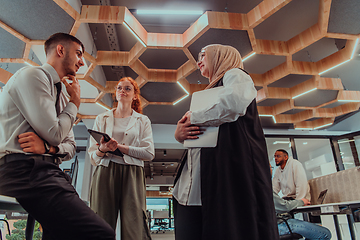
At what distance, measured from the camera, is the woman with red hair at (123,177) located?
145cm

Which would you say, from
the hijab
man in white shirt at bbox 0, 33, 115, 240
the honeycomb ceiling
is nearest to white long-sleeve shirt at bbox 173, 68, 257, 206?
the hijab

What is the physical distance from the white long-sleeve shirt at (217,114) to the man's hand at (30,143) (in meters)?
0.62

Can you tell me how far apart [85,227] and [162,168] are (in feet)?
40.0

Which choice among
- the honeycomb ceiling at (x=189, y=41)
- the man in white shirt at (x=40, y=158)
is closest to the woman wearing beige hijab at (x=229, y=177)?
the man in white shirt at (x=40, y=158)

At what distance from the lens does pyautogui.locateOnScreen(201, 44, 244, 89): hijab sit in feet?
3.96

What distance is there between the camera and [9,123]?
979mm

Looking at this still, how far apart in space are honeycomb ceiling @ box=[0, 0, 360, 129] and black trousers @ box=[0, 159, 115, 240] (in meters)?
2.24

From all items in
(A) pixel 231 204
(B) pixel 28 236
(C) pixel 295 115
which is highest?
(C) pixel 295 115

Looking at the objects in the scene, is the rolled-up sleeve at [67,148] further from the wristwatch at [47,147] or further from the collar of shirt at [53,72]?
the collar of shirt at [53,72]

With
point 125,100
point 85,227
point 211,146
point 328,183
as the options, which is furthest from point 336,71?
point 85,227

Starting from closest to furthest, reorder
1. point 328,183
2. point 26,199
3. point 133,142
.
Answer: point 26,199 → point 133,142 → point 328,183

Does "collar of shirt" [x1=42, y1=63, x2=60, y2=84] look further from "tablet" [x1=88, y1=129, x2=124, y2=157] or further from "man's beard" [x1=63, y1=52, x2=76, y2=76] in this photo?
"tablet" [x1=88, y1=129, x2=124, y2=157]

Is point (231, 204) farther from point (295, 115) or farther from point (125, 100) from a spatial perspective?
point (295, 115)

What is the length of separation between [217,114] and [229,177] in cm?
25
